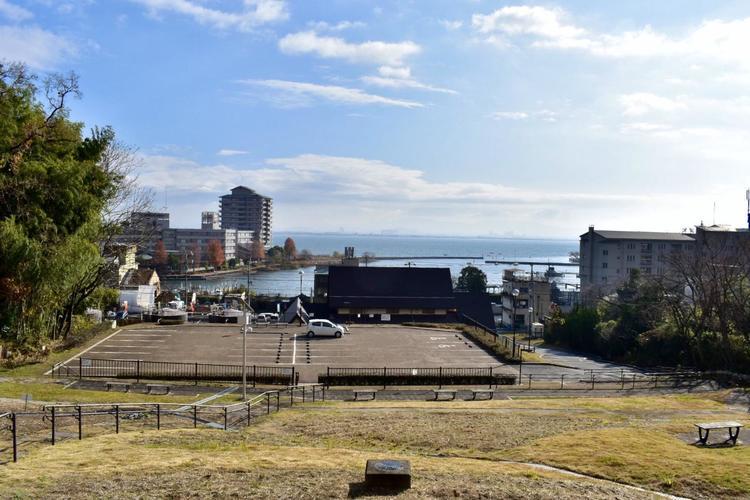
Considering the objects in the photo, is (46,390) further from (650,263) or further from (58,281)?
(650,263)

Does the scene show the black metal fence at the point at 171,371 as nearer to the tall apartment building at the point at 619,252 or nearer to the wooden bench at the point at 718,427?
the wooden bench at the point at 718,427

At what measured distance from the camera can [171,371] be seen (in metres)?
25.6

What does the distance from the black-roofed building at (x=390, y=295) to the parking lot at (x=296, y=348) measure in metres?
8.85

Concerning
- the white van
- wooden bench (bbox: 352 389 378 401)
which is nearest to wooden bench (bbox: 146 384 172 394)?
wooden bench (bbox: 352 389 378 401)

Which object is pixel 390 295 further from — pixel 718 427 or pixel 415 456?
pixel 415 456

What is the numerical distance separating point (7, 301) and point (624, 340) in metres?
34.5

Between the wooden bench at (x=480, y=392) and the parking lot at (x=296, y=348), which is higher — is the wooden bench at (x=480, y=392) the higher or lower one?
the lower one

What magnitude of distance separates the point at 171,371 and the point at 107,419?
9579mm

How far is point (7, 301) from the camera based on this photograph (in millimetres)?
26047

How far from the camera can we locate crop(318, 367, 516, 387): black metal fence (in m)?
25.3

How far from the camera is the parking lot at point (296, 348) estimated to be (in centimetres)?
2877

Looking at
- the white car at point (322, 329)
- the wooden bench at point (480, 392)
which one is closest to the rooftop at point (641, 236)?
the white car at point (322, 329)

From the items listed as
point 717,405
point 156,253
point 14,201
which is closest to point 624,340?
point 717,405

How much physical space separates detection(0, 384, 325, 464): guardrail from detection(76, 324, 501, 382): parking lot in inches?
289
